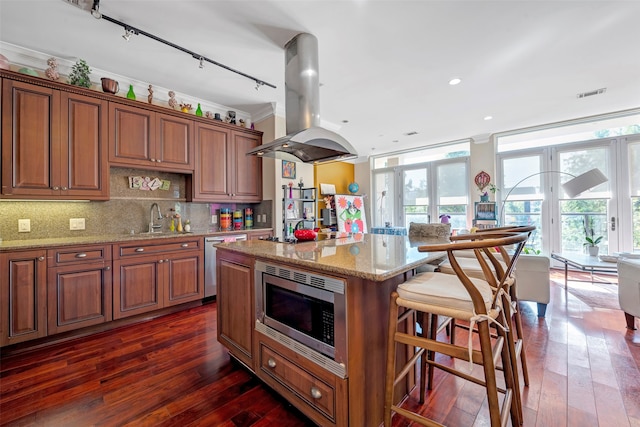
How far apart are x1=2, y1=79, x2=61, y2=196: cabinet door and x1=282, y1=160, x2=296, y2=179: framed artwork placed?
2.45 metres

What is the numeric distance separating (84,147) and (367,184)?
5895mm

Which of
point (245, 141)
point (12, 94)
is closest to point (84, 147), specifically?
point (12, 94)

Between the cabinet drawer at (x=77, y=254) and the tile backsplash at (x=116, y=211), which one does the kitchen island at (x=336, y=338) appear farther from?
the tile backsplash at (x=116, y=211)

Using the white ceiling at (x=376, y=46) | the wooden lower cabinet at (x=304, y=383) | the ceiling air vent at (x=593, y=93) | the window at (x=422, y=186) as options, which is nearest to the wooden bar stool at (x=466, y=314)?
the wooden lower cabinet at (x=304, y=383)

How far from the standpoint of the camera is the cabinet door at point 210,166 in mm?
3473

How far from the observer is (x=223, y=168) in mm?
3715

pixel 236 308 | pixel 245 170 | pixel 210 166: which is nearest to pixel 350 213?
pixel 245 170

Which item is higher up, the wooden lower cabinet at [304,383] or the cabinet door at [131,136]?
the cabinet door at [131,136]

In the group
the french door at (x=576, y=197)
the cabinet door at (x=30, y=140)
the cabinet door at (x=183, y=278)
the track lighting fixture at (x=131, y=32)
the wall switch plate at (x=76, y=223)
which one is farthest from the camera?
the french door at (x=576, y=197)

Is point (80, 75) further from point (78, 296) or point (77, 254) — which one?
point (78, 296)

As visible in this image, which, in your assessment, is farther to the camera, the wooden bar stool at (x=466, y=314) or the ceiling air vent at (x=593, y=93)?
the ceiling air vent at (x=593, y=93)

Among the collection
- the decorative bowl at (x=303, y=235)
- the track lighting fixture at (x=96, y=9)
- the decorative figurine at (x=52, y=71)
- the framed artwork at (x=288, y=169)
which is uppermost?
the track lighting fixture at (x=96, y=9)

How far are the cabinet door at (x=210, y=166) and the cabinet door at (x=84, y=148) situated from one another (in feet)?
3.07

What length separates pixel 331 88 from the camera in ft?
10.9
